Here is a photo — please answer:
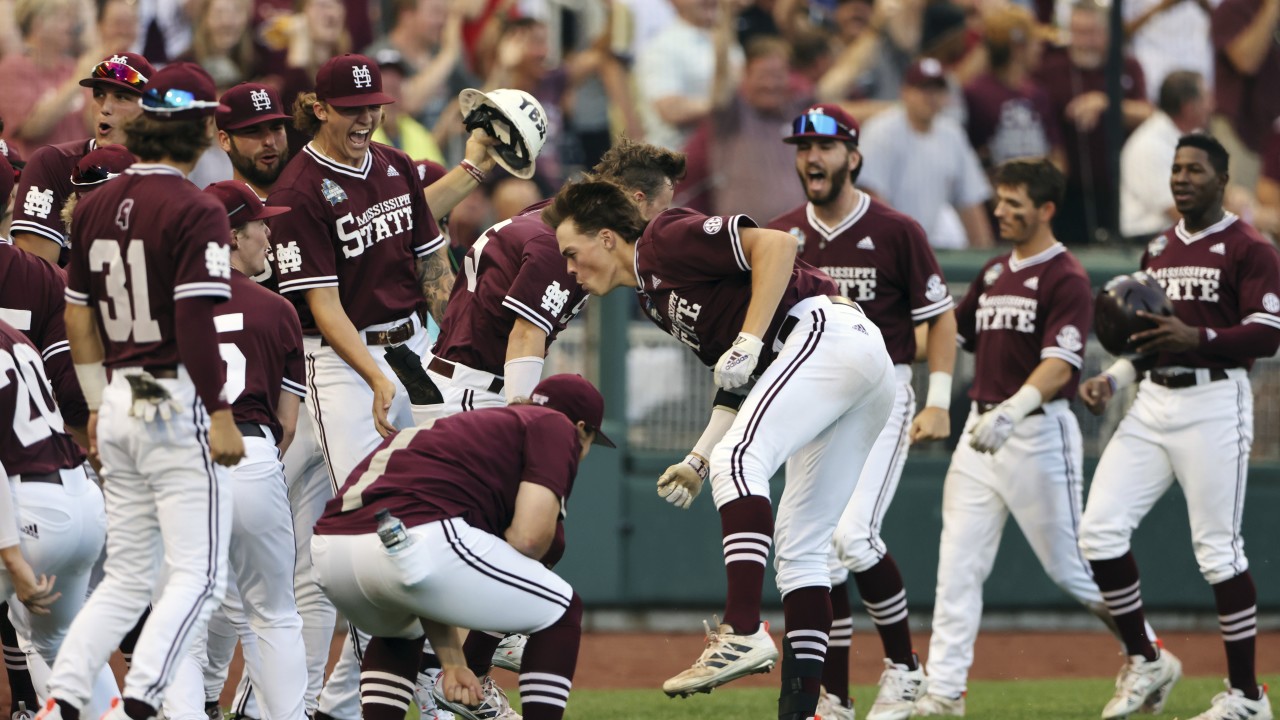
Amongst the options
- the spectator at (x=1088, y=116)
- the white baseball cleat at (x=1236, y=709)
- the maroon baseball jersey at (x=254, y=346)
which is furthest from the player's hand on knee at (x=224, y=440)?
the spectator at (x=1088, y=116)

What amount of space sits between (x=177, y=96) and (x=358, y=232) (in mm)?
1714

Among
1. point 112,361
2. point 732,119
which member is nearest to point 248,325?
point 112,361

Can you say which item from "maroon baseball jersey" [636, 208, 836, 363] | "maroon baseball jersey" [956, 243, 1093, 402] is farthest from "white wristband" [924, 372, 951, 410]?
"maroon baseball jersey" [636, 208, 836, 363]

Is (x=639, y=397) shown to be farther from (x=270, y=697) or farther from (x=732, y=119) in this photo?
(x=270, y=697)

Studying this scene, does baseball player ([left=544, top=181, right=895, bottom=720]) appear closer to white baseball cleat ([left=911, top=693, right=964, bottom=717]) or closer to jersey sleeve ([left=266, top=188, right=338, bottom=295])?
jersey sleeve ([left=266, top=188, right=338, bottom=295])

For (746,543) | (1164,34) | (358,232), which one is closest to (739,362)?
(746,543)

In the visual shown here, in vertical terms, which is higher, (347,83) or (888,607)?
(347,83)

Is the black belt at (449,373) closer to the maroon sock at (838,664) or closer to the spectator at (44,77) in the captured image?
the maroon sock at (838,664)

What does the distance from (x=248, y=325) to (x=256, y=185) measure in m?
1.42

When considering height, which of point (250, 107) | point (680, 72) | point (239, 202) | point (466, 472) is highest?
point (680, 72)

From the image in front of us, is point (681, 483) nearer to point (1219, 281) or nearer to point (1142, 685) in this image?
point (1142, 685)

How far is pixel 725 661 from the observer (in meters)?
5.05

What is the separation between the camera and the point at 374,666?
5133 millimetres

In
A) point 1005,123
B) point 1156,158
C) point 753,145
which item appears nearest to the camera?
point 753,145
